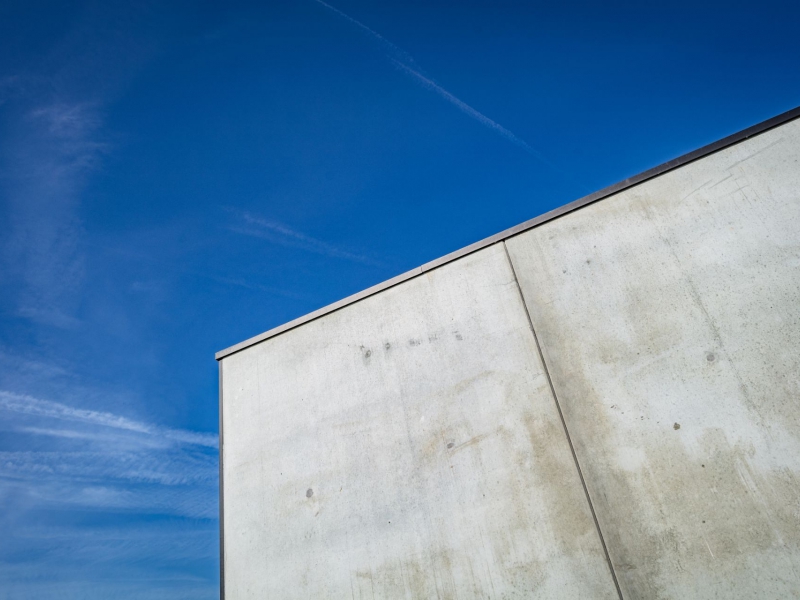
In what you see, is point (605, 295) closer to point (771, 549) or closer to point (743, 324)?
point (743, 324)

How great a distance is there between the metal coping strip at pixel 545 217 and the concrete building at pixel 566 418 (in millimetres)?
16

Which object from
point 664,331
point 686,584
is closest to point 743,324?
point 664,331

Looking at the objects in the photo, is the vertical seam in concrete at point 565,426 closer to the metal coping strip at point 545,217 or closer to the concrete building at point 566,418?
the concrete building at point 566,418

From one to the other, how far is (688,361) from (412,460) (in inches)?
83.9

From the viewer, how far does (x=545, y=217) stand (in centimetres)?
411

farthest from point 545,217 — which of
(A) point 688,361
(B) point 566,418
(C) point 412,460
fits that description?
(C) point 412,460

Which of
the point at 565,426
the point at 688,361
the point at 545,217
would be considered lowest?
the point at 565,426

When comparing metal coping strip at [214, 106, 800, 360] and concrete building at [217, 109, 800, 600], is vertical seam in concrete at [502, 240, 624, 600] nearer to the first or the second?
concrete building at [217, 109, 800, 600]

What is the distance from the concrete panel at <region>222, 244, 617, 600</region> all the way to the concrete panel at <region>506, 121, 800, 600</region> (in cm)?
26

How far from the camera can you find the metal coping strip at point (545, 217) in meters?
3.65

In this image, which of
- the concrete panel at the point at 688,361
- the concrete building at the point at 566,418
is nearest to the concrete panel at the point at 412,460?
the concrete building at the point at 566,418

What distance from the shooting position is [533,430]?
11.6ft

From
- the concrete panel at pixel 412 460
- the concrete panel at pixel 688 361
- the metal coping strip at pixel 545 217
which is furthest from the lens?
the metal coping strip at pixel 545 217

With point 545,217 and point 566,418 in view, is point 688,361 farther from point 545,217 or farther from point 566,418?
point 545,217
